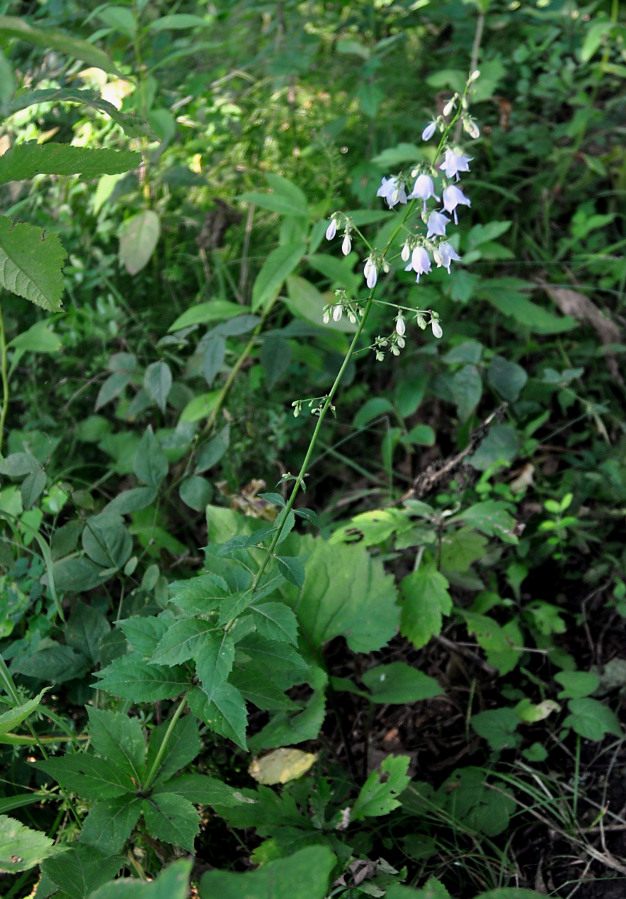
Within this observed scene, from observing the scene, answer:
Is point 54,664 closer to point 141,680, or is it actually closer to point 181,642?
point 141,680

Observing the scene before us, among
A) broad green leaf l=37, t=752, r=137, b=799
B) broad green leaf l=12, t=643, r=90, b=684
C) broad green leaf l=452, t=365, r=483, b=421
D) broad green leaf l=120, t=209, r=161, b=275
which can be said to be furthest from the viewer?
broad green leaf l=120, t=209, r=161, b=275

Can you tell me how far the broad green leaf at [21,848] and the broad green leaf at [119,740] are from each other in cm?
18

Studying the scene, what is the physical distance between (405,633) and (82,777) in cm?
82

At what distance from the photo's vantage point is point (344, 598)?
1886 mm

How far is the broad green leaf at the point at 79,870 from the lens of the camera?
129cm

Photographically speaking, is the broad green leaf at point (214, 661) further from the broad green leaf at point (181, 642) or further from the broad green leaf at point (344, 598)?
the broad green leaf at point (344, 598)

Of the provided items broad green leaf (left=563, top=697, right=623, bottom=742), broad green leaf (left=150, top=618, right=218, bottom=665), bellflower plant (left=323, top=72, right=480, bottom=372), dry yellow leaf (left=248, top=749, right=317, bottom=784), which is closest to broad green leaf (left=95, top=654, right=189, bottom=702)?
broad green leaf (left=150, top=618, right=218, bottom=665)

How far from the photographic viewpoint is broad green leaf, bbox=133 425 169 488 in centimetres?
198

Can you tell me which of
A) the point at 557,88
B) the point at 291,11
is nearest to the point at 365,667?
the point at 557,88

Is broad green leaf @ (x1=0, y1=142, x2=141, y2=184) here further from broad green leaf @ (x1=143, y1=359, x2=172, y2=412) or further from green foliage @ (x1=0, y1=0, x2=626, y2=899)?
broad green leaf @ (x1=143, y1=359, x2=172, y2=412)

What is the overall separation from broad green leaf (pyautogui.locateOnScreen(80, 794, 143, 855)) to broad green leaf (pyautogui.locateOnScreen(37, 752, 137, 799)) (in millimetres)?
22

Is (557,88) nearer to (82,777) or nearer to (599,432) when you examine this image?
(599,432)

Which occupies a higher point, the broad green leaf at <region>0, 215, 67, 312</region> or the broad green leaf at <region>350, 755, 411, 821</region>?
the broad green leaf at <region>0, 215, 67, 312</region>

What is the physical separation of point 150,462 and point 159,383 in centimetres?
33
